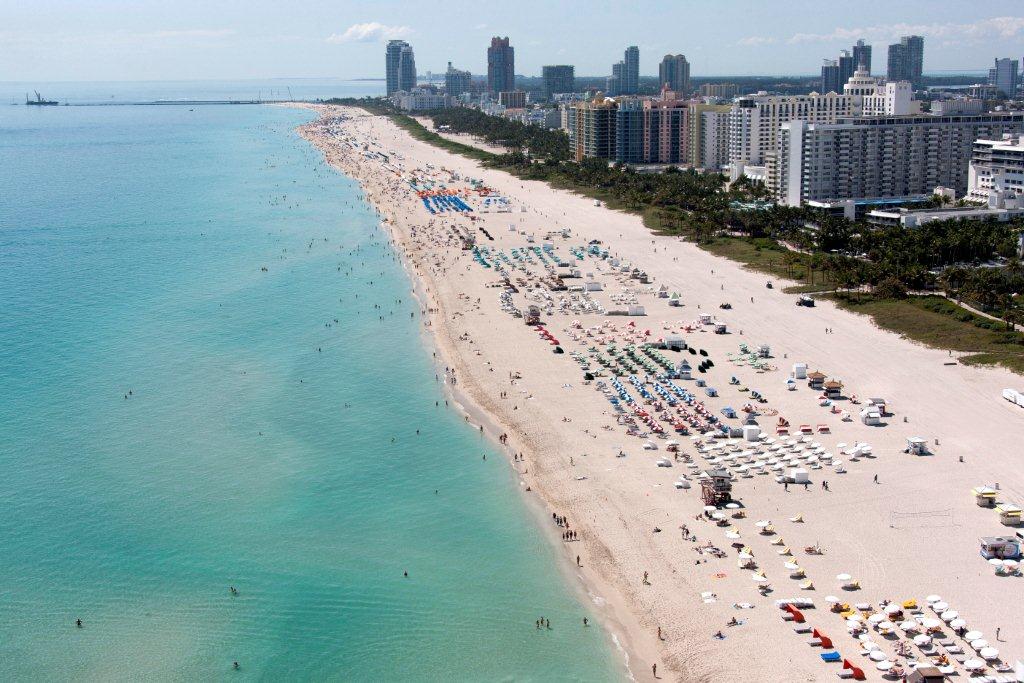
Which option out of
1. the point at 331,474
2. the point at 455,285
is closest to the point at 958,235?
the point at 455,285

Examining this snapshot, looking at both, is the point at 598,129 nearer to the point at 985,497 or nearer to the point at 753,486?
the point at 753,486

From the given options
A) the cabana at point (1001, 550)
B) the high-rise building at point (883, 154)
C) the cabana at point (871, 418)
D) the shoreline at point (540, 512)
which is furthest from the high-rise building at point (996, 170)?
the cabana at point (1001, 550)

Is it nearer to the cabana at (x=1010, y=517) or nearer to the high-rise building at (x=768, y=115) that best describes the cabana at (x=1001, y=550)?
the cabana at (x=1010, y=517)

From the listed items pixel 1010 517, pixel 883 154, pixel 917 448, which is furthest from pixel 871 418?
pixel 883 154

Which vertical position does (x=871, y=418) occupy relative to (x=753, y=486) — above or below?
above

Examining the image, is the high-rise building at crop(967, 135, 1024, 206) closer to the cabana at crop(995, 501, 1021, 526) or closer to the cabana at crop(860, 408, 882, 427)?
the cabana at crop(860, 408, 882, 427)

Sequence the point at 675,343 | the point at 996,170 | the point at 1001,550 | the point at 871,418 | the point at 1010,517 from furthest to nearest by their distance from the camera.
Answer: the point at 996,170
the point at 675,343
the point at 871,418
the point at 1010,517
the point at 1001,550

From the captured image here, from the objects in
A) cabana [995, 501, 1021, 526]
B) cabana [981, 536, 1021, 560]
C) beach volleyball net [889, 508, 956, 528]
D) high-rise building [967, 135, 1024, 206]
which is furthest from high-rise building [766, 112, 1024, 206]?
cabana [981, 536, 1021, 560]

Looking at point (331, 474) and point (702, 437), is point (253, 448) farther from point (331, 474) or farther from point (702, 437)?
point (702, 437)
